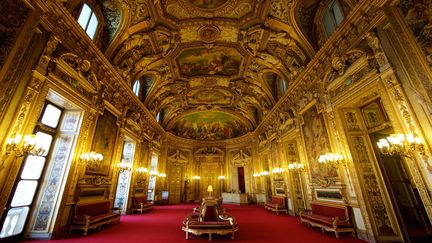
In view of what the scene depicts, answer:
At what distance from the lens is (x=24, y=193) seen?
529 centimetres

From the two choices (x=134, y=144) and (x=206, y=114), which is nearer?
(x=134, y=144)

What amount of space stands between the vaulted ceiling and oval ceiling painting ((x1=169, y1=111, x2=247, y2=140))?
446 cm

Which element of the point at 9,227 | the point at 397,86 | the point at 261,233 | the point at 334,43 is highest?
the point at 334,43

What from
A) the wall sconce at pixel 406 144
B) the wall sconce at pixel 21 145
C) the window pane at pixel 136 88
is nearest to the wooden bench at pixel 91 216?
the wall sconce at pixel 21 145

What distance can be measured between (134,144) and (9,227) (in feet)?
22.3

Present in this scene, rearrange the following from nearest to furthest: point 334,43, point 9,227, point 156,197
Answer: point 9,227, point 334,43, point 156,197

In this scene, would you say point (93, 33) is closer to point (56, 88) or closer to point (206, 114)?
point (56, 88)

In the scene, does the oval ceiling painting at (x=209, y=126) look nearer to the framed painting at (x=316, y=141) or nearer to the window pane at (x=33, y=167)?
the framed painting at (x=316, y=141)

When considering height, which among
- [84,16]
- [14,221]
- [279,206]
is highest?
[84,16]

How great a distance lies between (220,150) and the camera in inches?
808

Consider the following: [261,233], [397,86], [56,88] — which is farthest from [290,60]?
[56,88]

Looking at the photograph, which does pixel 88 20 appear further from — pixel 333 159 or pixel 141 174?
pixel 333 159

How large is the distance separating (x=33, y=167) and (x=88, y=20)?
5.56 metres

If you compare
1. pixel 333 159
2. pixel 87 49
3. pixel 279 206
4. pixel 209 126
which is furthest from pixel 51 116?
pixel 209 126
